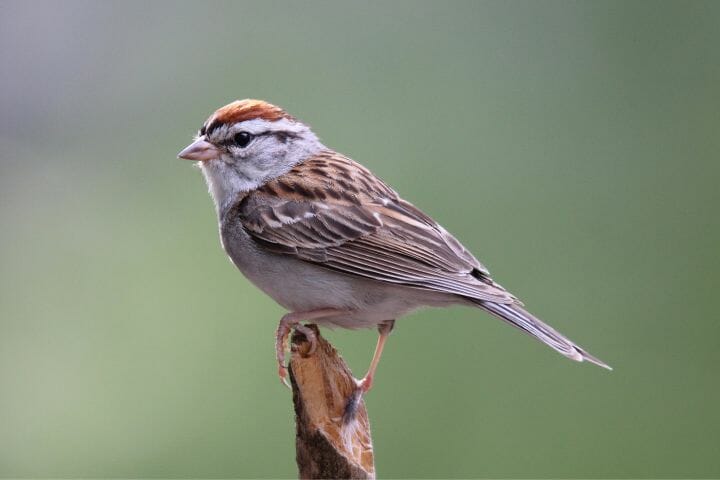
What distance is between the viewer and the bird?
4055mm

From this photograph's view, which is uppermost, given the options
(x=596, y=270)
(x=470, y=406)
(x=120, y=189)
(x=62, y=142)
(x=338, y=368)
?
(x=62, y=142)

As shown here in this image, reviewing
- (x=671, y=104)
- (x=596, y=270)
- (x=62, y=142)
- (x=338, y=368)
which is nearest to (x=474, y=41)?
(x=671, y=104)

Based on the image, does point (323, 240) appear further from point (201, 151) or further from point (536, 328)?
point (536, 328)

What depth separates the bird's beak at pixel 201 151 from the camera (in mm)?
4465

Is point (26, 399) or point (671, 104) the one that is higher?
point (671, 104)

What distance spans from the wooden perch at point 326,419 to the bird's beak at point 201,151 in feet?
3.46

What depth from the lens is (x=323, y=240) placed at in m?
4.26

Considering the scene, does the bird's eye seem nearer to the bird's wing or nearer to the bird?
the bird

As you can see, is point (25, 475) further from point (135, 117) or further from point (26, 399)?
point (135, 117)

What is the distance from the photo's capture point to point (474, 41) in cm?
657

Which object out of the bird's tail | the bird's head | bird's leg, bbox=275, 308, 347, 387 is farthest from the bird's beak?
the bird's tail

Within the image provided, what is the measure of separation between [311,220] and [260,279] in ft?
1.09

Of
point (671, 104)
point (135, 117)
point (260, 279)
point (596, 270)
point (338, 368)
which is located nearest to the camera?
point (338, 368)

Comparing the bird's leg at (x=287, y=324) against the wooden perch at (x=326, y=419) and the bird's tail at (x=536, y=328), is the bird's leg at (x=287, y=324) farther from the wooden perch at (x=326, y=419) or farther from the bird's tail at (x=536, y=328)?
the bird's tail at (x=536, y=328)
